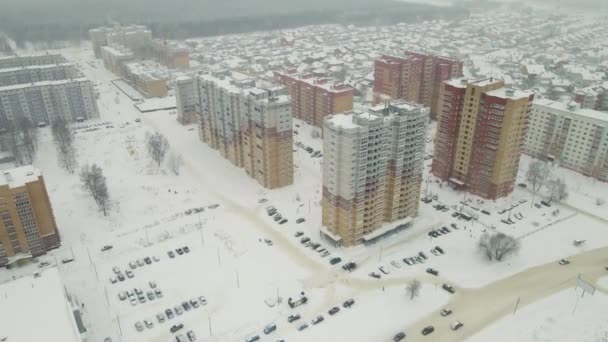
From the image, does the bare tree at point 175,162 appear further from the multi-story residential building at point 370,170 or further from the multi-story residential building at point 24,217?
the multi-story residential building at point 370,170

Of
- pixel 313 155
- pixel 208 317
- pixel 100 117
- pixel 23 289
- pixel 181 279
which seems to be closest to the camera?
pixel 23 289

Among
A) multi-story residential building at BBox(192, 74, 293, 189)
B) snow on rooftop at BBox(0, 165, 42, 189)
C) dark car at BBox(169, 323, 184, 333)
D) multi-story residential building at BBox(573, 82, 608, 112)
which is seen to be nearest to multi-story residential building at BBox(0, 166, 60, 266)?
snow on rooftop at BBox(0, 165, 42, 189)

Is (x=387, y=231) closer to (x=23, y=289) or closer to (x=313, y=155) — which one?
(x=313, y=155)

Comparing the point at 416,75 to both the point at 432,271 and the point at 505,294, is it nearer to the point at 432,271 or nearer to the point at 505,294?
the point at 432,271

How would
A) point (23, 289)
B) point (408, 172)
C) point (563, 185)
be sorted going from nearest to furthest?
point (23, 289) → point (408, 172) → point (563, 185)

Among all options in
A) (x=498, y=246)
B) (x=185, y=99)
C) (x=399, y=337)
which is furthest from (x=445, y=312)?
(x=185, y=99)

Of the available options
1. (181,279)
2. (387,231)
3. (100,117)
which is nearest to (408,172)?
(387,231)
